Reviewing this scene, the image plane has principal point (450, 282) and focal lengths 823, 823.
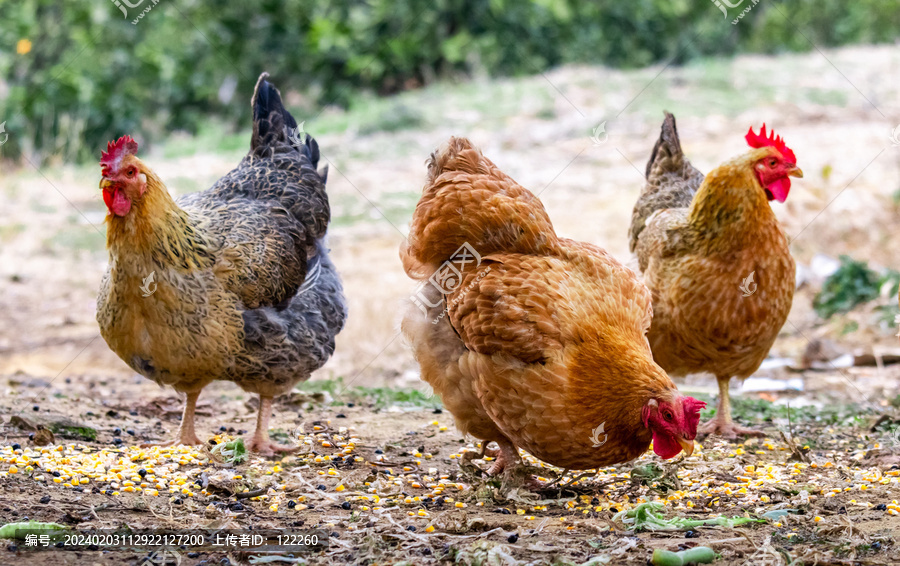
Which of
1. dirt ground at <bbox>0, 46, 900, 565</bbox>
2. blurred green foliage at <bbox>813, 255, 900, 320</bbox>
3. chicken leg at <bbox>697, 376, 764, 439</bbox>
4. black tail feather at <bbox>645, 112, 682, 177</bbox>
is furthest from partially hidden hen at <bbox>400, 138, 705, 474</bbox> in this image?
blurred green foliage at <bbox>813, 255, 900, 320</bbox>

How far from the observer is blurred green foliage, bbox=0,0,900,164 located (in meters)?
13.8

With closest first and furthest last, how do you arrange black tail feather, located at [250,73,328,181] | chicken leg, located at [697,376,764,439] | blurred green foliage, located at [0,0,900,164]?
chicken leg, located at [697,376,764,439]
black tail feather, located at [250,73,328,181]
blurred green foliage, located at [0,0,900,164]

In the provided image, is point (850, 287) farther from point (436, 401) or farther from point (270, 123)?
point (270, 123)

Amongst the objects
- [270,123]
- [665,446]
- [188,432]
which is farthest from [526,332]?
[270,123]

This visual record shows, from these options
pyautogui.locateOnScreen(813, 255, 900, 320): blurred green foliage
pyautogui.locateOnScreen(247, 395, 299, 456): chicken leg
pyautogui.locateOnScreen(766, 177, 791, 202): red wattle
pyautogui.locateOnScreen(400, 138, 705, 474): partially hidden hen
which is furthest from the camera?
pyautogui.locateOnScreen(813, 255, 900, 320): blurred green foliage

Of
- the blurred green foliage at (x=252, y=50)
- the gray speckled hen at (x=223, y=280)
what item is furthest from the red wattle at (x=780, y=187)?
the blurred green foliage at (x=252, y=50)

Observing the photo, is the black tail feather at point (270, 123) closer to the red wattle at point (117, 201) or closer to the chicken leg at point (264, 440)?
the red wattle at point (117, 201)

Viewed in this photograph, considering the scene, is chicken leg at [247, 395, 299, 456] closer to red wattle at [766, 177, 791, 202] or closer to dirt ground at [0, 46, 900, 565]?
dirt ground at [0, 46, 900, 565]

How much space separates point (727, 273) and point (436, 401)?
232cm

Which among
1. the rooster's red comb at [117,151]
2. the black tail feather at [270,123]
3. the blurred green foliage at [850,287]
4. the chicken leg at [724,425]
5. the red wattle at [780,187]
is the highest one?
the black tail feather at [270,123]

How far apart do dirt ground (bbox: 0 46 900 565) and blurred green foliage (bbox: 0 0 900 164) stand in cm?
117

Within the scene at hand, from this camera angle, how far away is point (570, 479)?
4.25 m

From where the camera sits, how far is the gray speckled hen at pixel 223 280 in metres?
4.37

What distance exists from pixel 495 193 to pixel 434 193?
36 cm
